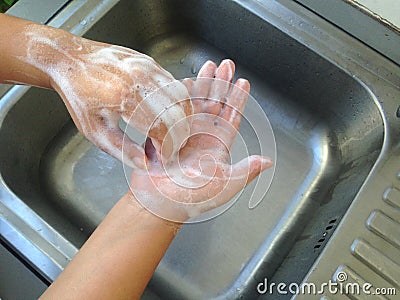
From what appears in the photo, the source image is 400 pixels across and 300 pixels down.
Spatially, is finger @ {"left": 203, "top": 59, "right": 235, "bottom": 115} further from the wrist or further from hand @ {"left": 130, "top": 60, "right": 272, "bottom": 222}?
the wrist

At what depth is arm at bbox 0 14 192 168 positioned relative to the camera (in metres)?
0.58

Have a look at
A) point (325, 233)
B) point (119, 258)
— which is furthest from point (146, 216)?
point (325, 233)

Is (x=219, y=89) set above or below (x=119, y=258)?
above

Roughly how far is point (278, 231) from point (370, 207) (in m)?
0.18

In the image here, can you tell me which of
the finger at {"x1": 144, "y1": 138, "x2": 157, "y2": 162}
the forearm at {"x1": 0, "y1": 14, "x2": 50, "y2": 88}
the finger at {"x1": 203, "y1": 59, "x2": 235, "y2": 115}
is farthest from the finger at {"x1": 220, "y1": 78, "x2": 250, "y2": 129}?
the forearm at {"x1": 0, "y1": 14, "x2": 50, "y2": 88}

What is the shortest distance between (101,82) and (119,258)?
23 cm

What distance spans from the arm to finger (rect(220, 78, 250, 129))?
10cm

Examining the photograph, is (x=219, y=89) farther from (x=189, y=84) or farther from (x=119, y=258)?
(x=119, y=258)

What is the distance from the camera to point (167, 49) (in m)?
0.97

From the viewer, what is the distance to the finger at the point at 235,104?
716 mm

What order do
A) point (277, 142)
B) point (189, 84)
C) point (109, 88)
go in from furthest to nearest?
point (277, 142)
point (189, 84)
point (109, 88)

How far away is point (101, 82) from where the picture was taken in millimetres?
579

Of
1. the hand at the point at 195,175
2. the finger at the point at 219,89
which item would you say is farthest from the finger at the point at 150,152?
the finger at the point at 219,89

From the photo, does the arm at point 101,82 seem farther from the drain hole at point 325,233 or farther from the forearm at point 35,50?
the drain hole at point 325,233
